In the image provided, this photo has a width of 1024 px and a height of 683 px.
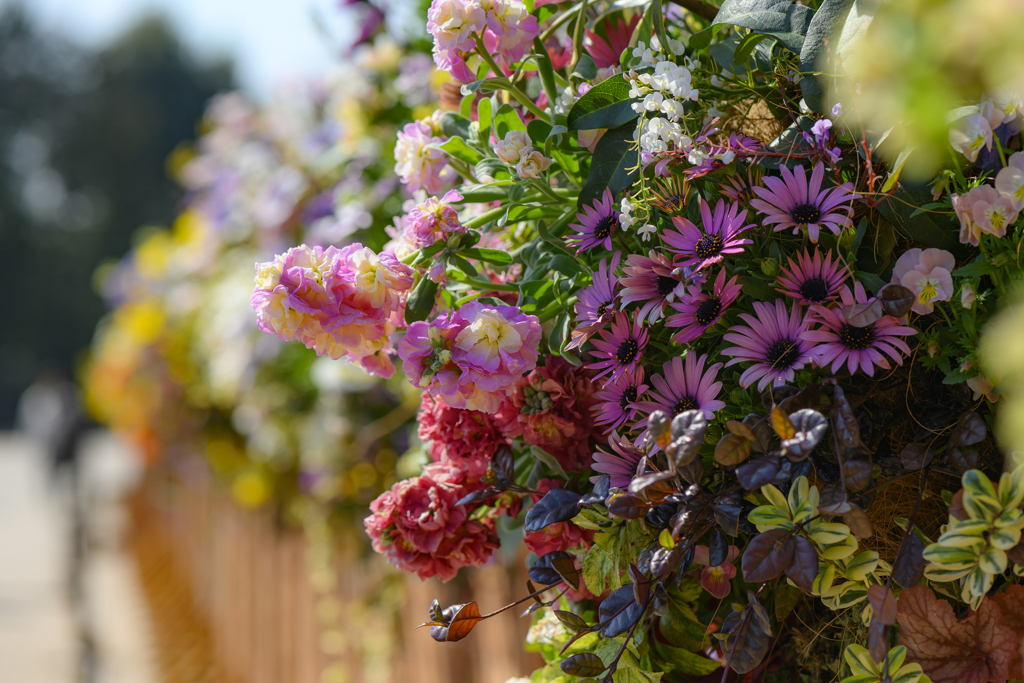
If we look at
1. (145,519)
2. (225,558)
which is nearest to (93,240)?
(145,519)

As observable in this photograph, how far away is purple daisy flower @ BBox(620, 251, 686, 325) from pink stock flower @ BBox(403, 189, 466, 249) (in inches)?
Answer: 5.6

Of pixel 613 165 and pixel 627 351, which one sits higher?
pixel 613 165

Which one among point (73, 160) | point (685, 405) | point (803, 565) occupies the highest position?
point (73, 160)

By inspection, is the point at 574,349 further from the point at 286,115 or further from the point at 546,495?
the point at 286,115

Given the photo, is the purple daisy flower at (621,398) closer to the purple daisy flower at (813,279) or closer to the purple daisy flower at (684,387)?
the purple daisy flower at (684,387)

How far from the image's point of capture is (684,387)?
0.56m

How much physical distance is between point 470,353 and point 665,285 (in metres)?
0.15

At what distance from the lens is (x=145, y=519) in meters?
6.41

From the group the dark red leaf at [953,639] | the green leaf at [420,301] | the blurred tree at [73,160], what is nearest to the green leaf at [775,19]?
the green leaf at [420,301]

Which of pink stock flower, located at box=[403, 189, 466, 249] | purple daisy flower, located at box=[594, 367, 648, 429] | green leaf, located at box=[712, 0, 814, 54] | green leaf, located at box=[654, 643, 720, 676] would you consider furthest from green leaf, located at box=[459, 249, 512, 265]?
green leaf, located at box=[654, 643, 720, 676]

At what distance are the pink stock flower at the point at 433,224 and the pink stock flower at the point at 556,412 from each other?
0.14 metres

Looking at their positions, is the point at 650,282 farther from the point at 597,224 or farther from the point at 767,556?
the point at 767,556

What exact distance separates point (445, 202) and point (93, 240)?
23301mm

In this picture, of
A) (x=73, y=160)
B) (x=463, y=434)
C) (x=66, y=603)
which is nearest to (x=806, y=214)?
(x=463, y=434)
